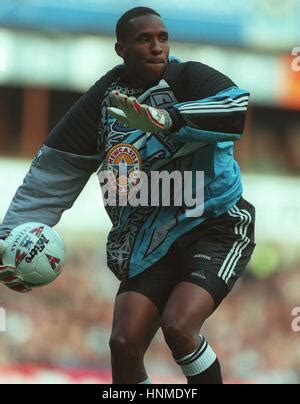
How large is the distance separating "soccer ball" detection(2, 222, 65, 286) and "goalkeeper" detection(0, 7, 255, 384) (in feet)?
0.23

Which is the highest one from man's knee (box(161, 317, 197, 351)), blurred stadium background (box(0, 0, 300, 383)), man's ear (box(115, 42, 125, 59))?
blurred stadium background (box(0, 0, 300, 383))

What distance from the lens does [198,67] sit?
493cm

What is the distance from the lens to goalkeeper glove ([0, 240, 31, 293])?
16.3ft

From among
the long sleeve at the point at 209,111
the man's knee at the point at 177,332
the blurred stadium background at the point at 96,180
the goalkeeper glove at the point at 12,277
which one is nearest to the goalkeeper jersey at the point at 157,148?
the long sleeve at the point at 209,111

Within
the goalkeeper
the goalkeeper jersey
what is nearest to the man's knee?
the goalkeeper

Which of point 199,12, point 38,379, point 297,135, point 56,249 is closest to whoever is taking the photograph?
point 56,249

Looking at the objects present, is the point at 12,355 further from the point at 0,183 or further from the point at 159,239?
the point at 159,239

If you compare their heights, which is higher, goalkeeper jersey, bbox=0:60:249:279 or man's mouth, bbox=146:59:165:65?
man's mouth, bbox=146:59:165:65

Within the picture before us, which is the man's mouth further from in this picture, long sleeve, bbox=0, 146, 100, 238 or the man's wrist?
long sleeve, bbox=0, 146, 100, 238

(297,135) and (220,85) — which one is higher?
(297,135)

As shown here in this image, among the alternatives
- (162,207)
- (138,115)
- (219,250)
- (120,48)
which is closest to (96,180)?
(120,48)

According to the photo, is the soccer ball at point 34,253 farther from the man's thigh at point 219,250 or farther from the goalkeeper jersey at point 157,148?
the man's thigh at point 219,250
